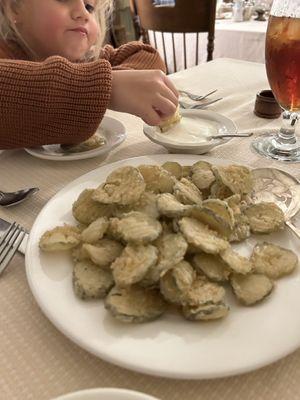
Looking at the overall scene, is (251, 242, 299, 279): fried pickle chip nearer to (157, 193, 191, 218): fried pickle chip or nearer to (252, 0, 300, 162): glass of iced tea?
(157, 193, 191, 218): fried pickle chip

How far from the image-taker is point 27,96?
0.63 meters

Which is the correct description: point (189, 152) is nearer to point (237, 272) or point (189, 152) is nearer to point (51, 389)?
point (237, 272)

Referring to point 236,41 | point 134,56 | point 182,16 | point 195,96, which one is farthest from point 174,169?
point 236,41

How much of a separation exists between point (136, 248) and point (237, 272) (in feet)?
0.30

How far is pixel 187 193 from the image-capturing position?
41cm

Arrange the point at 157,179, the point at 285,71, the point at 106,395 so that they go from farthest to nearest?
1. the point at 285,71
2. the point at 157,179
3. the point at 106,395

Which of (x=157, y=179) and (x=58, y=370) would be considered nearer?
(x=58, y=370)

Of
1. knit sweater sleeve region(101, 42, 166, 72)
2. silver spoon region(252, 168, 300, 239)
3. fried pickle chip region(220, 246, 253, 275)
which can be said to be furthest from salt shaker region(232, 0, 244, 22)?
fried pickle chip region(220, 246, 253, 275)

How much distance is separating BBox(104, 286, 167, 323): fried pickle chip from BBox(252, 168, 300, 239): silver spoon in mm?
194

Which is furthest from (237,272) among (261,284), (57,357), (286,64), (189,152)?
(286,64)

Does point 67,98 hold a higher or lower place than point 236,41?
higher

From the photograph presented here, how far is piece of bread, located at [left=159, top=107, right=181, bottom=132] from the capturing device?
0.65 meters

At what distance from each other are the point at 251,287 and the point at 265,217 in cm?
11

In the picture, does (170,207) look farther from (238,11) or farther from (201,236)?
(238,11)
